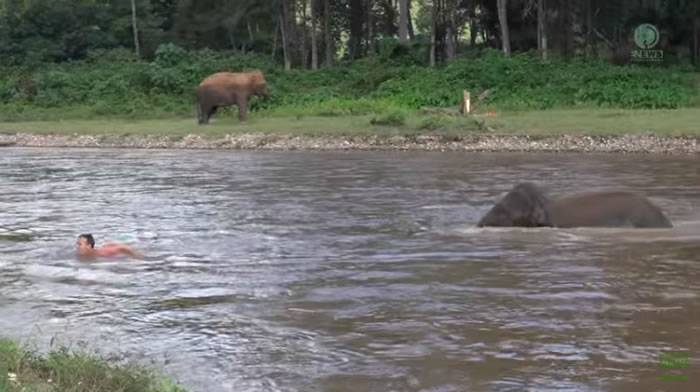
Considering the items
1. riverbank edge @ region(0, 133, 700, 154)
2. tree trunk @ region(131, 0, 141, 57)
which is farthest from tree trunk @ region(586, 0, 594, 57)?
tree trunk @ region(131, 0, 141, 57)

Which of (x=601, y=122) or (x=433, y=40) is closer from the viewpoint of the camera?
(x=601, y=122)

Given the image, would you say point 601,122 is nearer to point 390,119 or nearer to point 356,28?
point 390,119

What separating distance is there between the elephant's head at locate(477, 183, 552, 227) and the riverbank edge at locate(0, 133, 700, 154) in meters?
11.6

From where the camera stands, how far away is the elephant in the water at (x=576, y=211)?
529 inches

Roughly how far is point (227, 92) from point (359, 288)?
77.8 feet

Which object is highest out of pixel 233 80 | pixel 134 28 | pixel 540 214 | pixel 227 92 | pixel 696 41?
pixel 134 28

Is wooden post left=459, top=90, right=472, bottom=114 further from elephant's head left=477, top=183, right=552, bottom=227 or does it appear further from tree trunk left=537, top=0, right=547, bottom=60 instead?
elephant's head left=477, top=183, right=552, bottom=227

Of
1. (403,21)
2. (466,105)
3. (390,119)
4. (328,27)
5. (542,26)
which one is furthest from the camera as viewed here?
(328,27)

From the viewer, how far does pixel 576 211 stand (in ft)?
44.8

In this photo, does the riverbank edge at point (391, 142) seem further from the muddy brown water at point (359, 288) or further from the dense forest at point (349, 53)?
the dense forest at point (349, 53)

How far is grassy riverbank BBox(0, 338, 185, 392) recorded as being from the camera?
245 inches

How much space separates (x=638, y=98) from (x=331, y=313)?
79.5 feet

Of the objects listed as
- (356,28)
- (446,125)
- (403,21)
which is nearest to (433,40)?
(403,21)

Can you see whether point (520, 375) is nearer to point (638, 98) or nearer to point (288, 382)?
point (288, 382)
